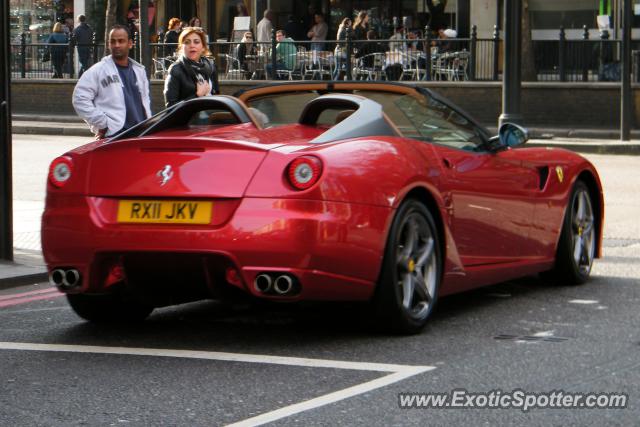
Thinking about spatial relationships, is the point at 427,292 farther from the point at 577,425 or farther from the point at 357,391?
the point at 577,425

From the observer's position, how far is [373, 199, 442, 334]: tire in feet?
21.9

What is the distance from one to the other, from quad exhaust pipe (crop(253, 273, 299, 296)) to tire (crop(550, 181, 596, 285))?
2751 mm

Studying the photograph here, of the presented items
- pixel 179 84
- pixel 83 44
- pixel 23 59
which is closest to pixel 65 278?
pixel 179 84

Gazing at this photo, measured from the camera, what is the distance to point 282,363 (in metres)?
6.21

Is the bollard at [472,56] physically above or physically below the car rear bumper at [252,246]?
above

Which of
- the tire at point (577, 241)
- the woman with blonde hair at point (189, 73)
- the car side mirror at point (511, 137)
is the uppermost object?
the woman with blonde hair at point (189, 73)

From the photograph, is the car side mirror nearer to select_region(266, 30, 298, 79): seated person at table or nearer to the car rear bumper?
the car rear bumper

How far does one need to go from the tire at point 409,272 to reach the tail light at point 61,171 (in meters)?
1.61

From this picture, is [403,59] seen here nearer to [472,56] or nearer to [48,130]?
[472,56]

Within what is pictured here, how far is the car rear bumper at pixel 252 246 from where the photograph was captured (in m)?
6.31

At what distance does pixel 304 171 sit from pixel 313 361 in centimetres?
86

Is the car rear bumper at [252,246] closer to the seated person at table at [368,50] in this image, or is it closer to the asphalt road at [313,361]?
the asphalt road at [313,361]

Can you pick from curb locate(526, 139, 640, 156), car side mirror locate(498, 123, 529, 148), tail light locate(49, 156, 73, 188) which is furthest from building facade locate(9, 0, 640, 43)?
tail light locate(49, 156, 73, 188)

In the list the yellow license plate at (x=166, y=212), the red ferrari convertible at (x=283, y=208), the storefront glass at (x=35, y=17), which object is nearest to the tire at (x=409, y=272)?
the red ferrari convertible at (x=283, y=208)
